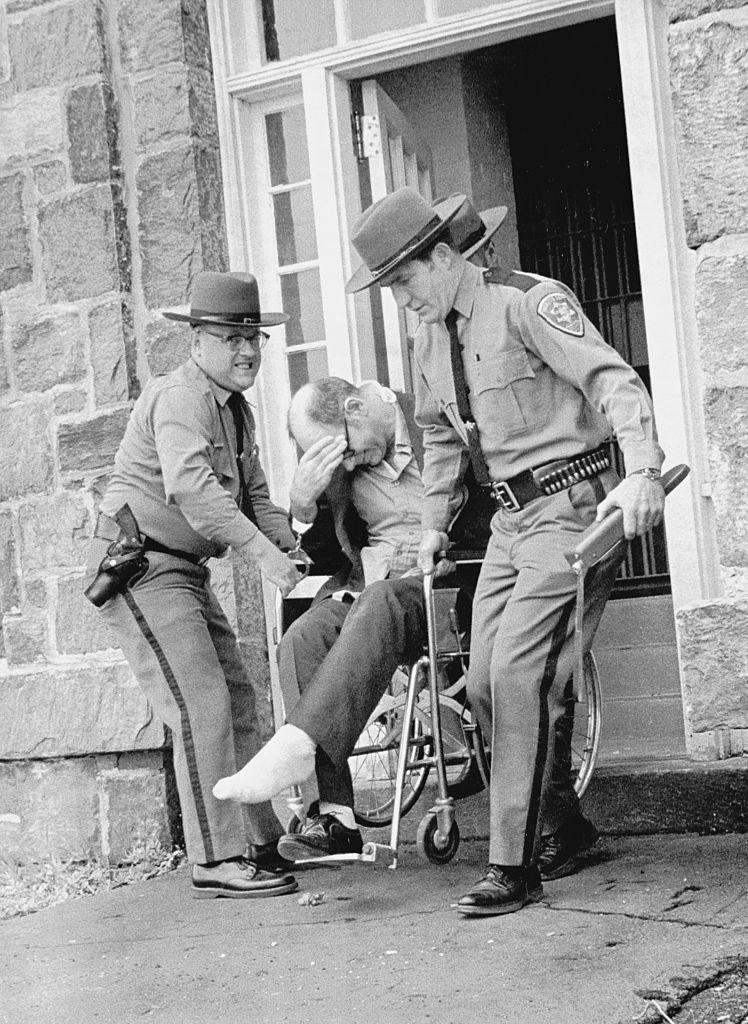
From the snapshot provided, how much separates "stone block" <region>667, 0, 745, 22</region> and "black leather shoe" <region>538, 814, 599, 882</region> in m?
2.17

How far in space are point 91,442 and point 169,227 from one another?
2.86ft

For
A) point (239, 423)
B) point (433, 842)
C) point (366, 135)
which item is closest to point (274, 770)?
point (433, 842)

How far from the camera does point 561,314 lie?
3996 mm

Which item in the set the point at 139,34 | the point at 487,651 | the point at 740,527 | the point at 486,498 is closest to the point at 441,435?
the point at 486,498

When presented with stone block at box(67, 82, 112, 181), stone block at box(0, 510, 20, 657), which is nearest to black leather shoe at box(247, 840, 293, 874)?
stone block at box(0, 510, 20, 657)

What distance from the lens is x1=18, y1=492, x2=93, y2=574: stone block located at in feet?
18.9

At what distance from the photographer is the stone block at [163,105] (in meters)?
5.64

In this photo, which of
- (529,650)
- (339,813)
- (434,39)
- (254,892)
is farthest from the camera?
(434,39)

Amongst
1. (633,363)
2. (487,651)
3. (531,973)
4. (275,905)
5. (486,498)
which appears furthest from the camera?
(633,363)

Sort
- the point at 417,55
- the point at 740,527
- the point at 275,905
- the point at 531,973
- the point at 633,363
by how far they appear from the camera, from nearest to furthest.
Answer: the point at 531,973, the point at 740,527, the point at 275,905, the point at 417,55, the point at 633,363

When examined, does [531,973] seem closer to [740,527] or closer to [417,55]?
[740,527]

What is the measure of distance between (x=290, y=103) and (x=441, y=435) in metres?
2.05

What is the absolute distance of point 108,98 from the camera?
18.8ft

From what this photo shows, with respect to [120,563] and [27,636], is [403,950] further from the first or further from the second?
[27,636]
